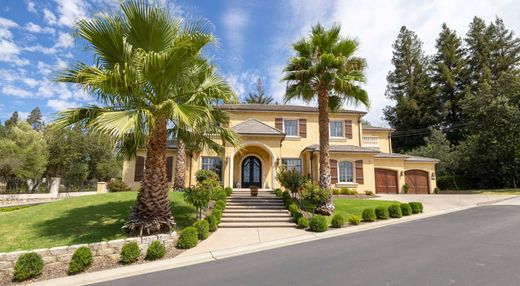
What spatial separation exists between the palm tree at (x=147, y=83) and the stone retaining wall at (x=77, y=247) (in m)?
0.41

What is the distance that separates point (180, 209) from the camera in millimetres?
11875

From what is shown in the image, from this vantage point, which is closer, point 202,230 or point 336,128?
point 202,230

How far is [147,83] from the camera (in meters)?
7.98

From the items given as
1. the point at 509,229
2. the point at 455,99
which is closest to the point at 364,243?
the point at 509,229

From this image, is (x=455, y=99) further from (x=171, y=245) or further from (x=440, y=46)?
(x=171, y=245)

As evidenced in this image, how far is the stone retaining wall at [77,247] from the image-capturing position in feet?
20.3

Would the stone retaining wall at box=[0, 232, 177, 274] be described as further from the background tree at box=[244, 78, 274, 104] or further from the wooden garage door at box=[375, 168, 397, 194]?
the background tree at box=[244, 78, 274, 104]

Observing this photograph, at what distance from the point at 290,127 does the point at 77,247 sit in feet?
57.1

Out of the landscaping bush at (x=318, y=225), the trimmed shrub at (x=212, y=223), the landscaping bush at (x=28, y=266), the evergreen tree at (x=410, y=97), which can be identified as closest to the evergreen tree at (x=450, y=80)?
the evergreen tree at (x=410, y=97)

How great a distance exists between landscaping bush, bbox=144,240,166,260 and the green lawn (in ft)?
4.91

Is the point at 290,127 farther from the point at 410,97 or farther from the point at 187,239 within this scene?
the point at 410,97

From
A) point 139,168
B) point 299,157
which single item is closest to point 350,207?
point 299,157

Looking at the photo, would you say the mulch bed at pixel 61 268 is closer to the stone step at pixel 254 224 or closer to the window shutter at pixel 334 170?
the stone step at pixel 254 224

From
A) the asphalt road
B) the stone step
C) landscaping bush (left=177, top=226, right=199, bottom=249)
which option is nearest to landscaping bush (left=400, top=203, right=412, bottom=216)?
the asphalt road
